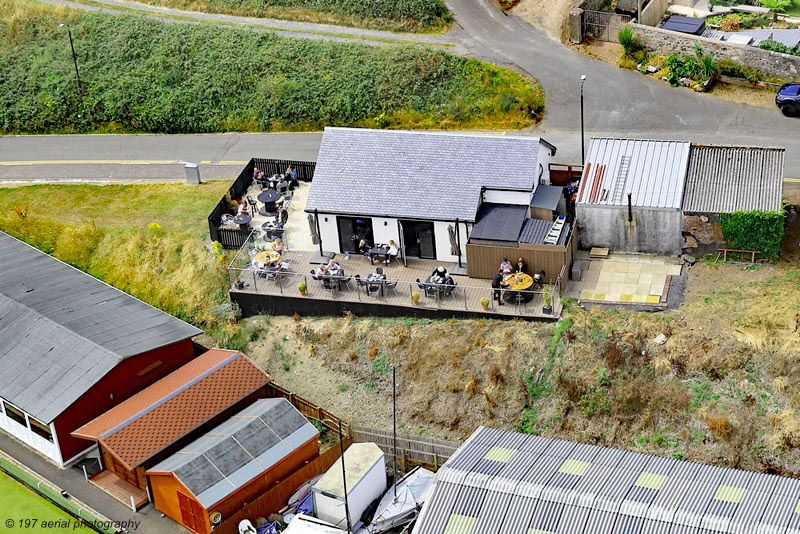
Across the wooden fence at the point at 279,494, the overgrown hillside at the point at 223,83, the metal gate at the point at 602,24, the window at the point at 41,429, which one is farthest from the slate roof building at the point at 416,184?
the metal gate at the point at 602,24

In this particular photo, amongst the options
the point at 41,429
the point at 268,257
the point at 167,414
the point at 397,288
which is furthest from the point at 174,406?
the point at 397,288

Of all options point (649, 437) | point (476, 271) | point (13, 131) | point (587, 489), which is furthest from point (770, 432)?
point (13, 131)

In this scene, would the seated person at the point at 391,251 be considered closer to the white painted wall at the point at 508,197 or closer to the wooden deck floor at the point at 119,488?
the white painted wall at the point at 508,197

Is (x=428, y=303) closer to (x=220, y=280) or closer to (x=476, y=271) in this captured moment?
(x=476, y=271)

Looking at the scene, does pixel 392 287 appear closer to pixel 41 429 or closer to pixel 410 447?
pixel 410 447

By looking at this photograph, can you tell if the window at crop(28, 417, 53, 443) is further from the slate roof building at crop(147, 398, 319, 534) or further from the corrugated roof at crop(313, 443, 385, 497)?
the corrugated roof at crop(313, 443, 385, 497)

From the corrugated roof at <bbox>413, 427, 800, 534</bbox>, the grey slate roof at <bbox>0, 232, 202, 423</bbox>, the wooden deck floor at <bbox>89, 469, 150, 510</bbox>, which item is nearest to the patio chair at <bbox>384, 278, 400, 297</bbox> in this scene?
the grey slate roof at <bbox>0, 232, 202, 423</bbox>

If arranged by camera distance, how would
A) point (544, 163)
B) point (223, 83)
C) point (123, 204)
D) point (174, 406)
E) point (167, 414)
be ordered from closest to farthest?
point (167, 414) → point (174, 406) → point (544, 163) → point (123, 204) → point (223, 83)

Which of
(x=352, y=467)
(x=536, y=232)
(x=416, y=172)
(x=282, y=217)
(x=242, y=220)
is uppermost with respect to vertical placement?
(x=416, y=172)
